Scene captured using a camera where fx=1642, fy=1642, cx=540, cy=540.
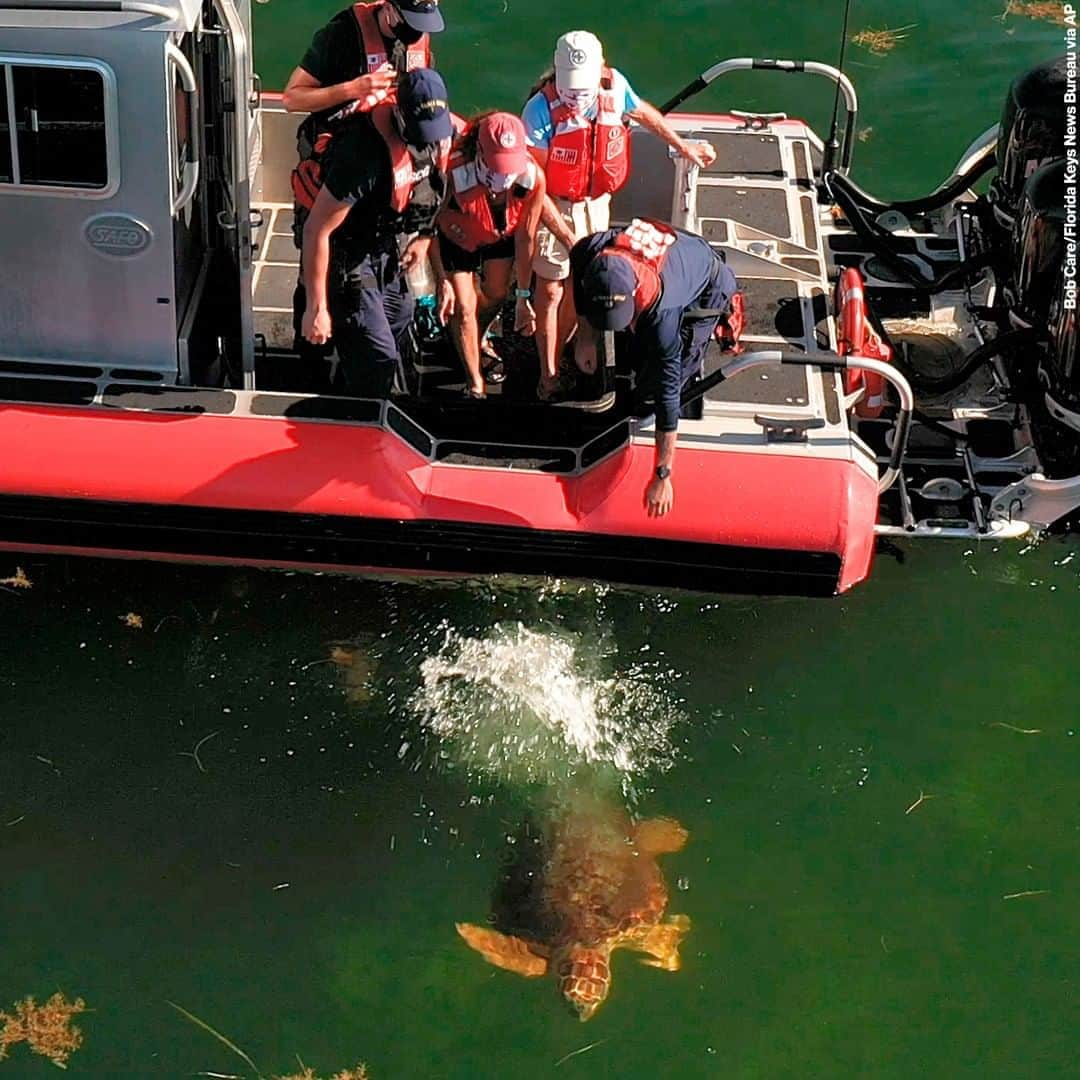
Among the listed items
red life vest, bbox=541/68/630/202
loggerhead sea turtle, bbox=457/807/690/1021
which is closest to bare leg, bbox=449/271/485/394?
red life vest, bbox=541/68/630/202

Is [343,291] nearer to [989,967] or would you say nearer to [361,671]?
[361,671]

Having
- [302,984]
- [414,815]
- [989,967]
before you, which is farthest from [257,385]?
[989,967]

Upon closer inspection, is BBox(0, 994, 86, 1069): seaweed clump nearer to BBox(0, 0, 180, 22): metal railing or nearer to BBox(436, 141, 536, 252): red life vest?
BBox(436, 141, 536, 252): red life vest

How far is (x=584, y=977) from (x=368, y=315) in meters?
2.38

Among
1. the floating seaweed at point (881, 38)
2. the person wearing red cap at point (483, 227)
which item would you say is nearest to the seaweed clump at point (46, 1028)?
the person wearing red cap at point (483, 227)

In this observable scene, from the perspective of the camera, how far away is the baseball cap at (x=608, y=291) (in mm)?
5176

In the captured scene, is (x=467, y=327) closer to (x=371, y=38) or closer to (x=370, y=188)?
(x=370, y=188)

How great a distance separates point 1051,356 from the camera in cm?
639

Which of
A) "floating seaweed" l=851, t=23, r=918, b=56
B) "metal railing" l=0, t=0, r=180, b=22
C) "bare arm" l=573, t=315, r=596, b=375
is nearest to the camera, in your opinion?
"metal railing" l=0, t=0, r=180, b=22

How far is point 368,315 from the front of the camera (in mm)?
5785

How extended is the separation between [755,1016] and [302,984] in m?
1.46

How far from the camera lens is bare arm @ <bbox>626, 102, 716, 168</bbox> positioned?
6.25 meters

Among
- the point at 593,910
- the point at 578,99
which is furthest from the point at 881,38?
the point at 593,910

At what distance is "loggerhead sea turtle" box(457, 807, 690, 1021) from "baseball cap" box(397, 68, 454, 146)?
238 cm
